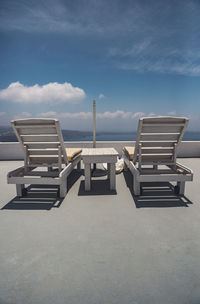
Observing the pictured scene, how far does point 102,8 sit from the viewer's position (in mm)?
12039

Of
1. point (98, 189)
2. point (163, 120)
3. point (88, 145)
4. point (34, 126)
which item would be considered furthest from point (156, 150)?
point (88, 145)

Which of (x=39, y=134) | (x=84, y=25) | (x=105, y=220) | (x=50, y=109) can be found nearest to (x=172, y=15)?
(x=84, y=25)

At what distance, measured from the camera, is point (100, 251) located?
1529 millimetres

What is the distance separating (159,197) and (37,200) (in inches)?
80.6

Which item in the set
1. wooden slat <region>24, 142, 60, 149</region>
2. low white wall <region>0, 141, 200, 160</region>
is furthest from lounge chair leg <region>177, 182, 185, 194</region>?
low white wall <region>0, 141, 200, 160</region>

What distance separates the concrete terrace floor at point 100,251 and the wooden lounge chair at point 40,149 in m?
0.33

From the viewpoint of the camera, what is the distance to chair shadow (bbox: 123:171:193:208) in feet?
8.33

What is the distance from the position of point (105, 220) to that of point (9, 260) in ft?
3.52

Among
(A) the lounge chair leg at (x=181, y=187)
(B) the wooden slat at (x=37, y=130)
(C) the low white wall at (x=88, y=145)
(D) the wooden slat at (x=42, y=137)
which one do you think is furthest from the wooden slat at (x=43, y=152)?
(C) the low white wall at (x=88, y=145)

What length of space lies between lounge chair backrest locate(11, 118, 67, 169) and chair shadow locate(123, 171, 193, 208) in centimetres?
148

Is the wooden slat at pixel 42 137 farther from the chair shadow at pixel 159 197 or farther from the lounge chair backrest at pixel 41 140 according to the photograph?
the chair shadow at pixel 159 197

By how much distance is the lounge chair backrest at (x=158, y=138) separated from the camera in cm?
275

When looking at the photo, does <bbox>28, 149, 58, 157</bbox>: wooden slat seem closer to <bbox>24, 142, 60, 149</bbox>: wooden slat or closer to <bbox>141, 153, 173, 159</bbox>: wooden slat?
<bbox>24, 142, 60, 149</bbox>: wooden slat

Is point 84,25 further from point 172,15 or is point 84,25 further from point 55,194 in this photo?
point 55,194
